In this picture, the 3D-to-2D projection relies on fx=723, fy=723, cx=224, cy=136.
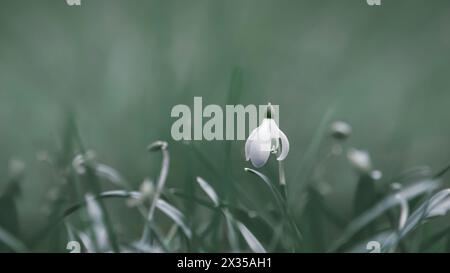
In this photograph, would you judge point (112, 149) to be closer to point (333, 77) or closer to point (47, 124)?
point (47, 124)

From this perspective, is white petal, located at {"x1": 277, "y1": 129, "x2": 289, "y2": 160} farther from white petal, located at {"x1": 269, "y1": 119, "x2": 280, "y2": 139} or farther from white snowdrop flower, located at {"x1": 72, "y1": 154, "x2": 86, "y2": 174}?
white snowdrop flower, located at {"x1": 72, "y1": 154, "x2": 86, "y2": 174}

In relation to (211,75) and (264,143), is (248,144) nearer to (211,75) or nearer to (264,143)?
(264,143)

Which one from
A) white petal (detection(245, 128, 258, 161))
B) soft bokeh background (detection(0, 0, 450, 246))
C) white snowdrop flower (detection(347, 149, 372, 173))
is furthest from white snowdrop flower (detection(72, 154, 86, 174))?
white snowdrop flower (detection(347, 149, 372, 173))

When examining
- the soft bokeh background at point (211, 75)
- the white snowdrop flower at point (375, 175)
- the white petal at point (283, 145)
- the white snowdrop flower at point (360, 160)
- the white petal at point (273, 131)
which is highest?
the soft bokeh background at point (211, 75)


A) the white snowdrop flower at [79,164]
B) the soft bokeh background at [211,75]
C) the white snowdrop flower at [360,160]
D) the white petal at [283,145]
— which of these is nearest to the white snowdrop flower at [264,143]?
the white petal at [283,145]

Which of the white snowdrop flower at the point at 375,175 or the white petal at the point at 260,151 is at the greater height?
the white petal at the point at 260,151

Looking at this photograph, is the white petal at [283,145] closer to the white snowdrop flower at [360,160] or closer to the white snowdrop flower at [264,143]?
the white snowdrop flower at [264,143]
